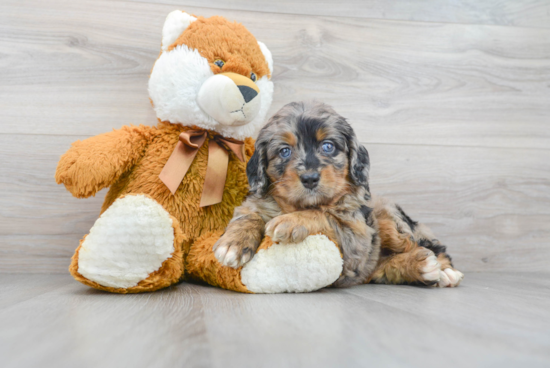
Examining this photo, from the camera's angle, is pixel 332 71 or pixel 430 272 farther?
pixel 332 71

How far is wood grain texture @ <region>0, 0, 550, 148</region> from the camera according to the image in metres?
1.72

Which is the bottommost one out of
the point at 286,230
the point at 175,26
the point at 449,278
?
the point at 449,278

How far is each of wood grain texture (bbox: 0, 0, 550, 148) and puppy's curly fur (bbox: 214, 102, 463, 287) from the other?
0.59 meters

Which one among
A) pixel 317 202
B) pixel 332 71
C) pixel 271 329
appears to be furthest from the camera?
pixel 332 71

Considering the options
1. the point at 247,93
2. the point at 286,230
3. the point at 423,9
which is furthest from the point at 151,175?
the point at 423,9

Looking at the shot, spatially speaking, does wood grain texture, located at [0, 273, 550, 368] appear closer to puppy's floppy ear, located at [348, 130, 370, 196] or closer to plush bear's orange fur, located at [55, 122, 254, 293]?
plush bear's orange fur, located at [55, 122, 254, 293]

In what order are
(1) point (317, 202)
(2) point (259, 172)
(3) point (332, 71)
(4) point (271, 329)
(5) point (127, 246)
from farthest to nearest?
(3) point (332, 71) < (2) point (259, 172) < (1) point (317, 202) < (5) point (127, 246) < (4) point (271, 329)

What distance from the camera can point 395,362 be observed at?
26.1 inches

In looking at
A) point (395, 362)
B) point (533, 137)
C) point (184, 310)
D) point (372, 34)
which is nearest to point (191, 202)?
point (184, 310)

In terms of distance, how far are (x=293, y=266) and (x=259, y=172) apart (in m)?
0.35

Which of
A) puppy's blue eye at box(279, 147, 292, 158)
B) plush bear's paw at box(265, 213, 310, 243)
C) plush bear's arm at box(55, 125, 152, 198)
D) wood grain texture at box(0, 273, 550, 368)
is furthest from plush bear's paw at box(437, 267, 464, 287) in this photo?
plush bear's arm at box(55, 125, 152, 198)

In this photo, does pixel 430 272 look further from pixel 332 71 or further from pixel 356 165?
pixel 332 71

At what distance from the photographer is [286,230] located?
3.80 ft

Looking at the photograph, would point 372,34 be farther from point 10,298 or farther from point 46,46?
point 10,298
